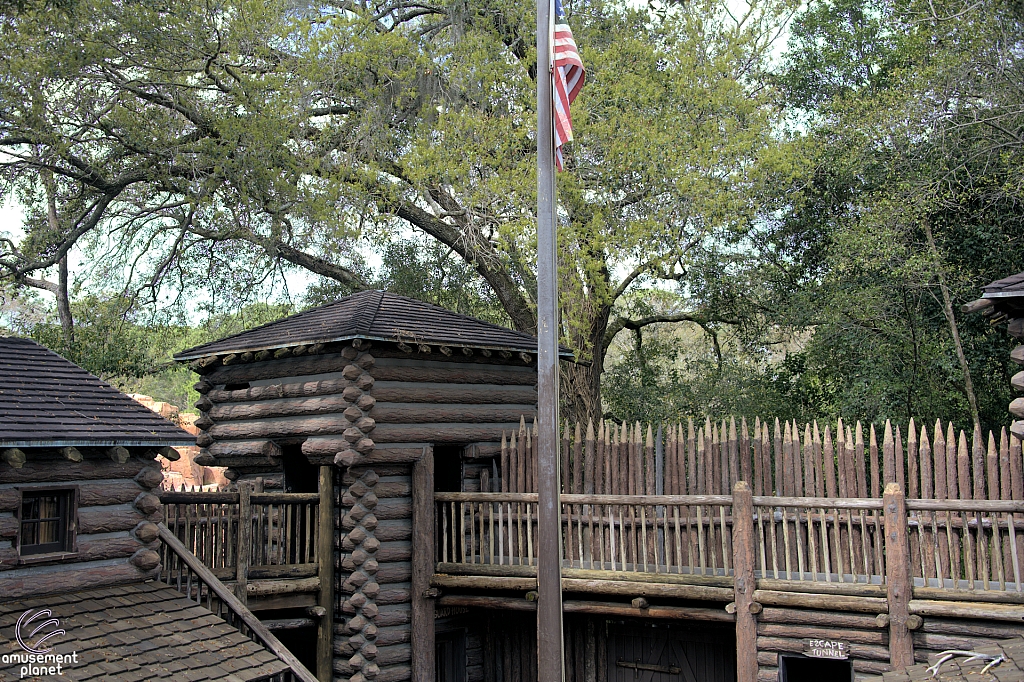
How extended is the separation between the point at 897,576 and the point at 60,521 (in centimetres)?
870

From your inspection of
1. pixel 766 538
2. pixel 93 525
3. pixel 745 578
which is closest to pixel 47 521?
pixel 93 525

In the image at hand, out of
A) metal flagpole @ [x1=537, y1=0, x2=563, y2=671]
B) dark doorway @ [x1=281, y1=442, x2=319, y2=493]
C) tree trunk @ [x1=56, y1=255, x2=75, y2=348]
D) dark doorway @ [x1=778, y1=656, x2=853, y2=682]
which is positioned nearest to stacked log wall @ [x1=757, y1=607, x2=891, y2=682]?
dark doorway @ [x1=778, y1=656, x2=853, y2=682]

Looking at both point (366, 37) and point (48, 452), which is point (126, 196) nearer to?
point (366, 37)

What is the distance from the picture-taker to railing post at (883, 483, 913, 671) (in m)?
8.87

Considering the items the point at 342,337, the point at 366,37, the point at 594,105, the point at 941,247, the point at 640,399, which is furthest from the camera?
the point at 640,399

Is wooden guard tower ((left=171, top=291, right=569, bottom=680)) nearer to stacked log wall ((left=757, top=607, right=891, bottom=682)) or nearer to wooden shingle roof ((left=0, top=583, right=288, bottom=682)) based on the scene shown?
wooden shingle roof ((left=0, top=583, right=288, bottom=682))

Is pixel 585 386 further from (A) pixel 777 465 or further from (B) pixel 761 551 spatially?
(B) pixel 761 551

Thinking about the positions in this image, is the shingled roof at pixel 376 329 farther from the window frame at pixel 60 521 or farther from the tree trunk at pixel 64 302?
the tree trunk at pixel 64 302

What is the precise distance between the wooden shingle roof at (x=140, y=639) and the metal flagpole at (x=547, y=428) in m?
3.18

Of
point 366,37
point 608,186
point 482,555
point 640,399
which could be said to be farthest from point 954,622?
point 366,37

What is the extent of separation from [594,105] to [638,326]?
24.1 feet

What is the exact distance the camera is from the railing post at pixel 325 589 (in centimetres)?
1168

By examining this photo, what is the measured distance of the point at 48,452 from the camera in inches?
340

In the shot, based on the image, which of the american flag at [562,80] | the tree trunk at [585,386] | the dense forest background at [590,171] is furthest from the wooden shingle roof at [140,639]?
the tree trunk at [585,386]
